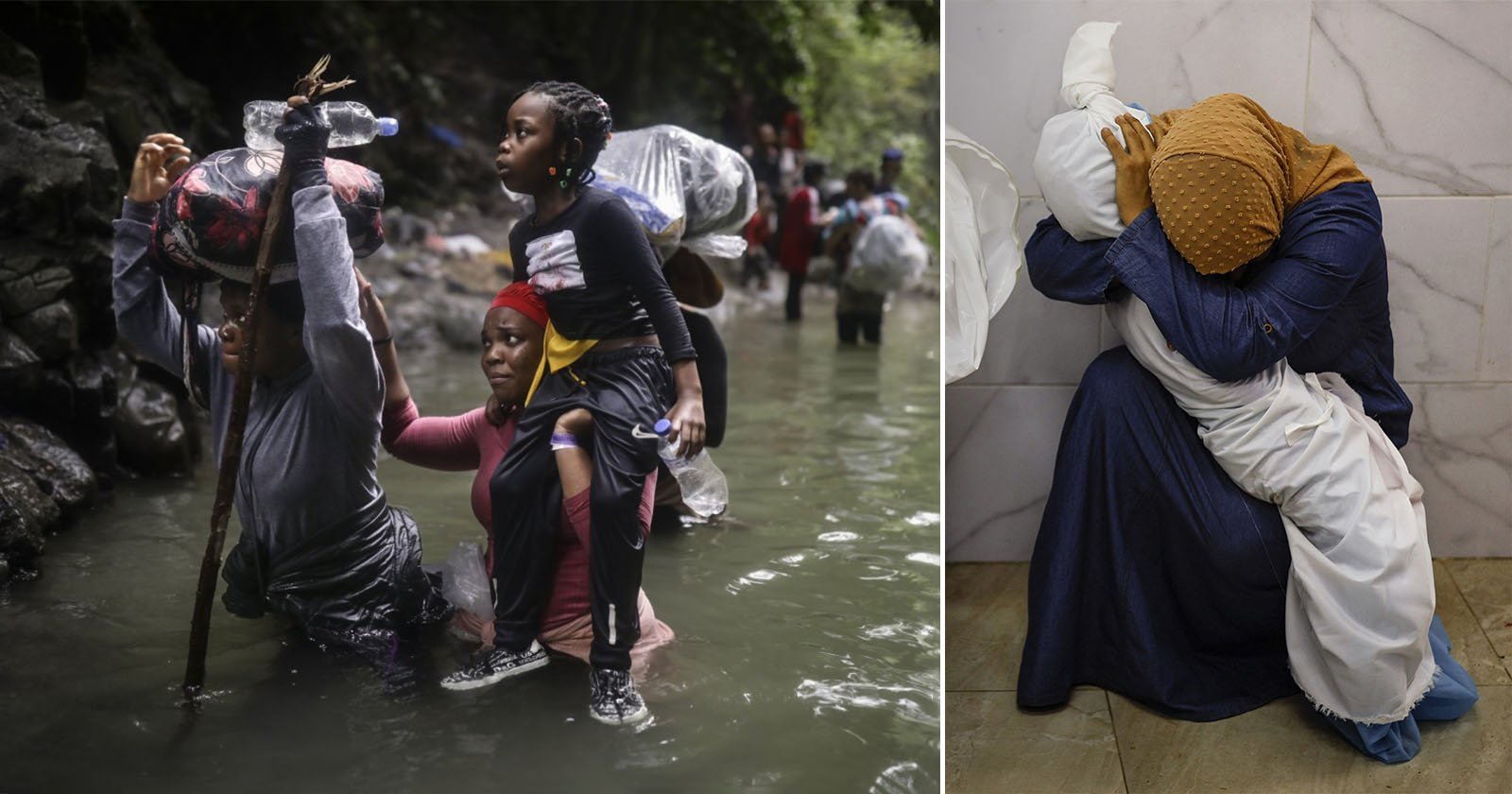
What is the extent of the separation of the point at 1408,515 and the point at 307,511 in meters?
2.08

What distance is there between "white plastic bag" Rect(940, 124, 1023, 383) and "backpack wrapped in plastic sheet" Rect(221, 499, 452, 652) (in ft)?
4.00

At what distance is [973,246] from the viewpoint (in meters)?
3.01

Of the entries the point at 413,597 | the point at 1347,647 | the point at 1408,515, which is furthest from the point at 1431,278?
the point at 413,597

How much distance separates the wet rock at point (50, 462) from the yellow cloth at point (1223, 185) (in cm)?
220

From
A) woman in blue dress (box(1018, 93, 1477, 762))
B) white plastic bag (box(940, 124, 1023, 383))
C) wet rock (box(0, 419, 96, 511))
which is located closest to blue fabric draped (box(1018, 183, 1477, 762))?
woman in blue dress (box(1018, 93, 1477, 762))

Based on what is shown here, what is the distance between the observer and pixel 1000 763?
270cm

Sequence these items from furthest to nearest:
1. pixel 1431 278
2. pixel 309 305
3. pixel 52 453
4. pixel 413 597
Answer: pixel 1431 278, pixel 52 453, pixel 413 597, pixel 309 305

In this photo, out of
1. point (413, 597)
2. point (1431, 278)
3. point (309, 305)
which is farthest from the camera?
point (1431, 278)

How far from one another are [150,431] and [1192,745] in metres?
2.19

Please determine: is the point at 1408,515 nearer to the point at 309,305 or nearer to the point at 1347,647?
the point at 1347,647

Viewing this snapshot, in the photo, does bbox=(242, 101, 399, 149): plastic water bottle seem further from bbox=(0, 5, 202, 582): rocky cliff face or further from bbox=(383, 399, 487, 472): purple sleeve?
bbox=(383, 399, 487, 472): purple sleeve

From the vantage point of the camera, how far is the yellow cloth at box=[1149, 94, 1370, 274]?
256 centimetres

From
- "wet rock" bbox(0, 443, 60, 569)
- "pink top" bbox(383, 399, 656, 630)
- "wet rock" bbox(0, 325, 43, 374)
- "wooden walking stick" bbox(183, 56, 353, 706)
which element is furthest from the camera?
"wet rock" bbox(0, 325, 43, 374)

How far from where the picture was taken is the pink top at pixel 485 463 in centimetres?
254
